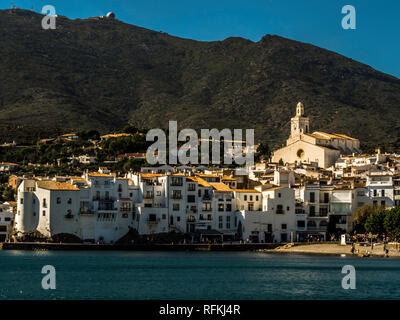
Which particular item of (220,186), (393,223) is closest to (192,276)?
(393,223)

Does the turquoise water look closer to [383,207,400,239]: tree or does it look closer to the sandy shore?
the sandy shore

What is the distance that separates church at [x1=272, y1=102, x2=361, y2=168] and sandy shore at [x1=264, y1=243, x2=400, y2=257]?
1819 inches

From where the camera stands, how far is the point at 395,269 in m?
55.2

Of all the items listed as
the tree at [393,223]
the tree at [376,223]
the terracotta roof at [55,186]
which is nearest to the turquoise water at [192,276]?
the tree at [393,223]

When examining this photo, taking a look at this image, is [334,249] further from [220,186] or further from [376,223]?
[220,186]

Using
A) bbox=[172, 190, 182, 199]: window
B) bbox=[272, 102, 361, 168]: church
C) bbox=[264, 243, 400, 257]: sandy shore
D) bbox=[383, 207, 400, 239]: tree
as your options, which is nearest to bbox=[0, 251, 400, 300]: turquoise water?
bbox=[264, 243, 400, 257]: sandy shore

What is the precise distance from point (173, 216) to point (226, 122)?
98039 millimetres

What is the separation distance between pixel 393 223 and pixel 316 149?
51.7 meters

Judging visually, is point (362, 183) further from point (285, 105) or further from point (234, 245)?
point (285, 105)

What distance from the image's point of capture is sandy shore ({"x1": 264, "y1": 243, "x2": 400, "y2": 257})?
67188 mm

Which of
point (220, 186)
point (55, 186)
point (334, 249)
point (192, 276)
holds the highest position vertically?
point (220, 186)

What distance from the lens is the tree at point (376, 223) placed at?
238 feet

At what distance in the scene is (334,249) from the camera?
71688 millimetres

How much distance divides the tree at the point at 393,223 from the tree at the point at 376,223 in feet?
3.91
